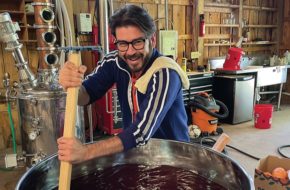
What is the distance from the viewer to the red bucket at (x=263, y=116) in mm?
4031

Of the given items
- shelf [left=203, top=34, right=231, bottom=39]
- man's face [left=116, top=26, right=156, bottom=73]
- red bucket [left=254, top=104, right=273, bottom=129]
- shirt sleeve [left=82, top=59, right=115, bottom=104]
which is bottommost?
red bucket [left=254, top=104, right=273, bottom=129]

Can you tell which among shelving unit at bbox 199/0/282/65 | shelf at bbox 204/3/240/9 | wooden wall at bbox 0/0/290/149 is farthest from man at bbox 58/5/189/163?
shelf at bbox 204/3/240/9

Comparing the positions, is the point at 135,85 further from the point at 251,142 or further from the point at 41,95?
the point at 251,142

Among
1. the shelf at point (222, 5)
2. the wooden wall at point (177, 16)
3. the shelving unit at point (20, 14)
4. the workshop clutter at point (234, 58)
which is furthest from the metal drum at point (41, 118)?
the shelf at point (222, 5)

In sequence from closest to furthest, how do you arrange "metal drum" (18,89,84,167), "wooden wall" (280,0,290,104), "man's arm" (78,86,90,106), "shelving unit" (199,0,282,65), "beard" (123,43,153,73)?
"beard" (123,43,153,73) → "man's arm" (78,86,90,106) → "metal drum" (18,89,84,167) → "shelving unit" (199,0,282,65) → "wooden wall" (280,0,290,104)

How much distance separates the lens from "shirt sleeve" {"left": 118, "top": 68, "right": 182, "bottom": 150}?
1.04 metres

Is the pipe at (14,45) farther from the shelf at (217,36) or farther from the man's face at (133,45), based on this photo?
the shelf at (217,36)

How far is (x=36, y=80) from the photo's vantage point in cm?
222

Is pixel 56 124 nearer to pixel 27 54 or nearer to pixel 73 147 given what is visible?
pixel 73 147

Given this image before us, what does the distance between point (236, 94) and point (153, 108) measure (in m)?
3.35

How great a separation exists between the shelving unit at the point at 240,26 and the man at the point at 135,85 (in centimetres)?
354

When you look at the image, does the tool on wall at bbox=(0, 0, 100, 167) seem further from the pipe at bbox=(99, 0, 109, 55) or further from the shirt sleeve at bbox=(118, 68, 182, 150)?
the shirt sleeve at bbox=(118, 68, 182, 150)

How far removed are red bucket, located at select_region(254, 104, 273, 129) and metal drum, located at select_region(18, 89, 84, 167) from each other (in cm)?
299

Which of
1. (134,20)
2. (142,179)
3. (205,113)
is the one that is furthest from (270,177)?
(205,113)
